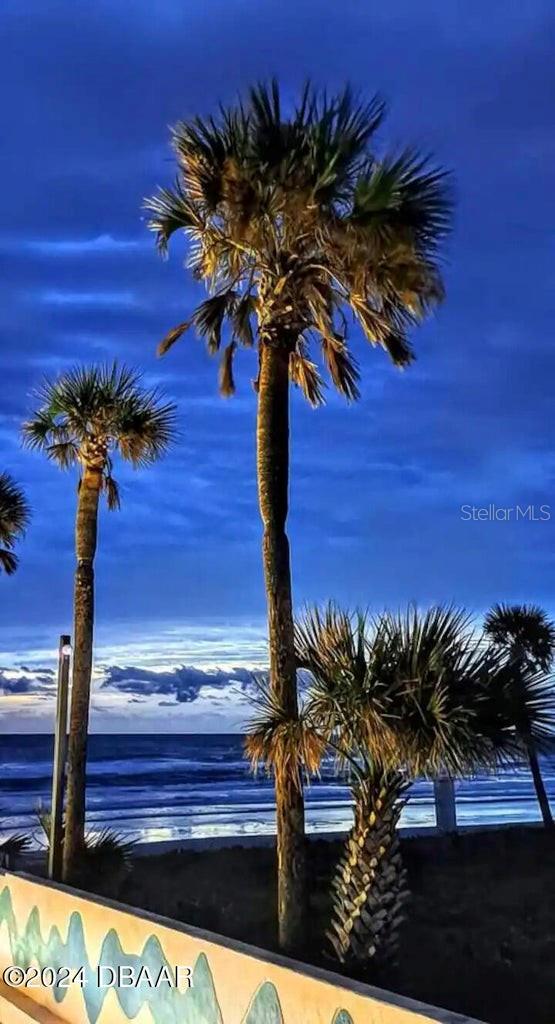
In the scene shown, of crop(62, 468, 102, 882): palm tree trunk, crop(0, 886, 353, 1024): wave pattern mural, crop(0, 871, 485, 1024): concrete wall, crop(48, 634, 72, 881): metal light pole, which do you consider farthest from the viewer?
crop(62, 468, 102, 882): palm tree trunk

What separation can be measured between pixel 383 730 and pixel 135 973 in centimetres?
299

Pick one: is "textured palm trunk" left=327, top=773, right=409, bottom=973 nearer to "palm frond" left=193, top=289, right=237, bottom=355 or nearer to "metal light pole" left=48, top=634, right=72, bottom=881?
"metal light pole" left=48, top=634, right=72, bottom=881

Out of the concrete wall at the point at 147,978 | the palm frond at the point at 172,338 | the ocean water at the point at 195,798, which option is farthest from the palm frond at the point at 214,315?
the ocean water at the point at 195,798

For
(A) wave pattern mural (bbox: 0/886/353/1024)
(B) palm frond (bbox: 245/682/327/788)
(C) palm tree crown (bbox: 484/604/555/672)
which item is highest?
(C) palm tree crown (bbox: 484/604/555/672)

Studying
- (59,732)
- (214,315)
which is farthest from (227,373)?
(59,732)

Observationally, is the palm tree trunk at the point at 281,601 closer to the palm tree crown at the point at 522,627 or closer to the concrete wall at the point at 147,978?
the concrete wall at the point at 147,978

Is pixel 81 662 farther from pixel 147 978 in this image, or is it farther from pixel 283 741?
pixel 147 978

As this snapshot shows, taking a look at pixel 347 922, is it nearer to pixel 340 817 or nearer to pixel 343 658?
pixel 343 658

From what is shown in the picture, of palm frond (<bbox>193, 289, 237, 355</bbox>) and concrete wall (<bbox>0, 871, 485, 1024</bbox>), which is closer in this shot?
concrete wall (<bbox>0, 871, 485, 1024</bbox>)

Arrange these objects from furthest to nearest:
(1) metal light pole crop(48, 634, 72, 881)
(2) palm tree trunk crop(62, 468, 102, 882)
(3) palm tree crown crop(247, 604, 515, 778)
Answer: (2) palm tree trunk crop(62, 468, 102, 882) < (1) metal light pole crop(48, 634, 72, 881) < (3) palm tree crown crop(247, 604, 515, 778)

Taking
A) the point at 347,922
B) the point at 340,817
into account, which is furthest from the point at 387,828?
the point at 340,817

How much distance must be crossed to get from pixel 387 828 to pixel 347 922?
0.92 meters

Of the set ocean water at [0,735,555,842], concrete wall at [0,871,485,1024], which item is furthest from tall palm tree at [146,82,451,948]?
ocean water at [0,735,555,842]

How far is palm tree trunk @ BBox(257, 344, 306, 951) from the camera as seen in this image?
10516 mm
